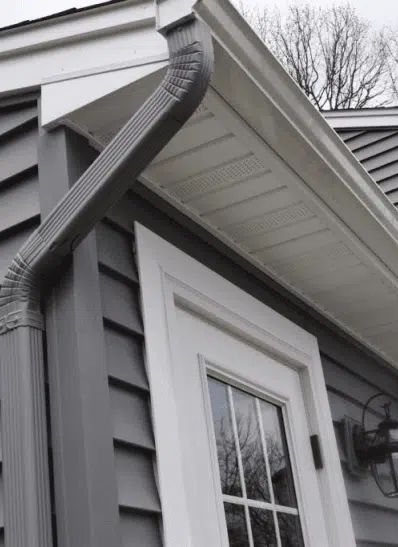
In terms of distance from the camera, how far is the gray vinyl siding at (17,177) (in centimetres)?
236

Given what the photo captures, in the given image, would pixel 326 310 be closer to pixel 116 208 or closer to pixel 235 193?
pixel 235 193

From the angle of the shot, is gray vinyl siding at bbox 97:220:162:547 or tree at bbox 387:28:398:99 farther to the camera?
tree at bbox 387:28:398:99

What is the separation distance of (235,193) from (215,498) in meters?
0.94

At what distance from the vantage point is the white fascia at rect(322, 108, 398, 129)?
22.7ft

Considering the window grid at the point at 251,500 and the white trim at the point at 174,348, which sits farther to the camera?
the window grid at the point at 251,500

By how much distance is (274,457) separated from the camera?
3.17 metres

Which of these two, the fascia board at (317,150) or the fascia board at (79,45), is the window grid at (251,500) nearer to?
the fascia board at (317,150)

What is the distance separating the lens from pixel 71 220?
213cm

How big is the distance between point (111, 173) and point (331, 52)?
47.0ft

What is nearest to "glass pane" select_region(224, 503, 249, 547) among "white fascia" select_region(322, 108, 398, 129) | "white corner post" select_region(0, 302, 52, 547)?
"white corner post" select_region(0, 302, 52, 547)

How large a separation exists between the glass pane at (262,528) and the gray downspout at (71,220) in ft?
3.51

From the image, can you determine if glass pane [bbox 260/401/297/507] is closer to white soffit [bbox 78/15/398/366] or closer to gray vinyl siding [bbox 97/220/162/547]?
white soffit [bbox 78/15/398/366]

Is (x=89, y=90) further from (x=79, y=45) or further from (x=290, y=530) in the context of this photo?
(x=290, y=530)

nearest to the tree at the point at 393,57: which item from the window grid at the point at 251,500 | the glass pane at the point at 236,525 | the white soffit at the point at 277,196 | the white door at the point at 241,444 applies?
the white soffit at the point at 277,196
